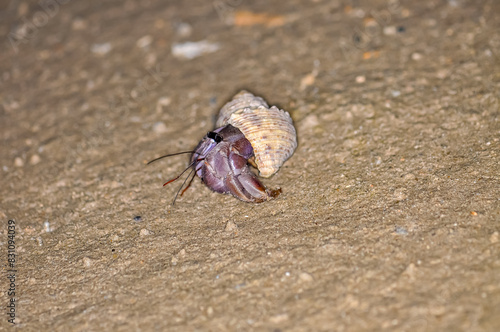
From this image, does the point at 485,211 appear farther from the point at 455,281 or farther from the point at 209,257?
the point at 209,257

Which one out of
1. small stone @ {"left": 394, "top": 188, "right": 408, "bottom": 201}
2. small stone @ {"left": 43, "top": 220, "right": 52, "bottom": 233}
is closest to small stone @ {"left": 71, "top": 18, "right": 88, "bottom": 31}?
small stone @ {"left": 43, "top": 220, "right": 52, "bottom": 233}

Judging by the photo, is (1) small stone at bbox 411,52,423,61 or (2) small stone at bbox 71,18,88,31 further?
(2) small stone at bbox 71,18,88,31

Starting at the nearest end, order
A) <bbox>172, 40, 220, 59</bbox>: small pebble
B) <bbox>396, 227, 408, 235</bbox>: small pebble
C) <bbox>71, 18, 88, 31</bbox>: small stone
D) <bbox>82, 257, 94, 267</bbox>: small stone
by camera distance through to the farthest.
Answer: <bbox>396, 227, 408, 235</bbox>: small pebble, <bbox>82, 257, 94, 267</bbox>: small stone, <bbox>172, 40, 220, 59</bbox>: small pebble, <bbox>71, 18, 88, 31</bbox>: small stone

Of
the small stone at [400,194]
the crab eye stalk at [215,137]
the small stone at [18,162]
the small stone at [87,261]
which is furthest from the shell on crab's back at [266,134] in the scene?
the small stone at [18,162]

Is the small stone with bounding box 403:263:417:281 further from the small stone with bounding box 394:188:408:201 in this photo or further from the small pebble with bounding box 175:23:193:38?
the small pebble with bounding box 175:23:193:38

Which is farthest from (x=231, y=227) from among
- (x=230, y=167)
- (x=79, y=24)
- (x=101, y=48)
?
(x=79, y=24)
